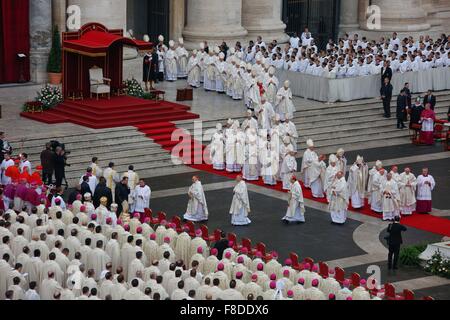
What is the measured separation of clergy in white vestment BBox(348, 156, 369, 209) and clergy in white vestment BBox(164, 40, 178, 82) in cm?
1262

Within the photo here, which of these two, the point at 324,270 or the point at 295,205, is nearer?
the point at 324,270

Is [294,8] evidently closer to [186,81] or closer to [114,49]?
[186,81]

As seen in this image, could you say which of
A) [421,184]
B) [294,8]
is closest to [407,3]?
[294,8]

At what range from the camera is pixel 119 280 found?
2398 cm

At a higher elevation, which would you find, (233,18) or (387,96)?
(233,18)

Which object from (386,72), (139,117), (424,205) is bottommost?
(424,205)

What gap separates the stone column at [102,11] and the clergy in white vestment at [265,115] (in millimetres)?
6770

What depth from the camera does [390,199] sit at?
109ft

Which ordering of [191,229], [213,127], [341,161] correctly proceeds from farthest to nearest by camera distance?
[213,127] → [341,161] → [191,229]

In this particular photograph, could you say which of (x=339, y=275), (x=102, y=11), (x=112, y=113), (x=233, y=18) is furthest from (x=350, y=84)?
(x=339, y=275)

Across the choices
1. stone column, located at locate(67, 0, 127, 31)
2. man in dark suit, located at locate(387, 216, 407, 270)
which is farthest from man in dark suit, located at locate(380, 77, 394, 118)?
man in dark suit, located at locate(387, 216, 407, 270)

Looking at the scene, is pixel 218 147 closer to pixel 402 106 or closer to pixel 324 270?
pixel 402 106

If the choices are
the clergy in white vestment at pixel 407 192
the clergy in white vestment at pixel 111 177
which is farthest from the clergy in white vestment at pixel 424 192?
the clergy in white vestment at pixel 111 177

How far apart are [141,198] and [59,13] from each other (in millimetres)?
13342
